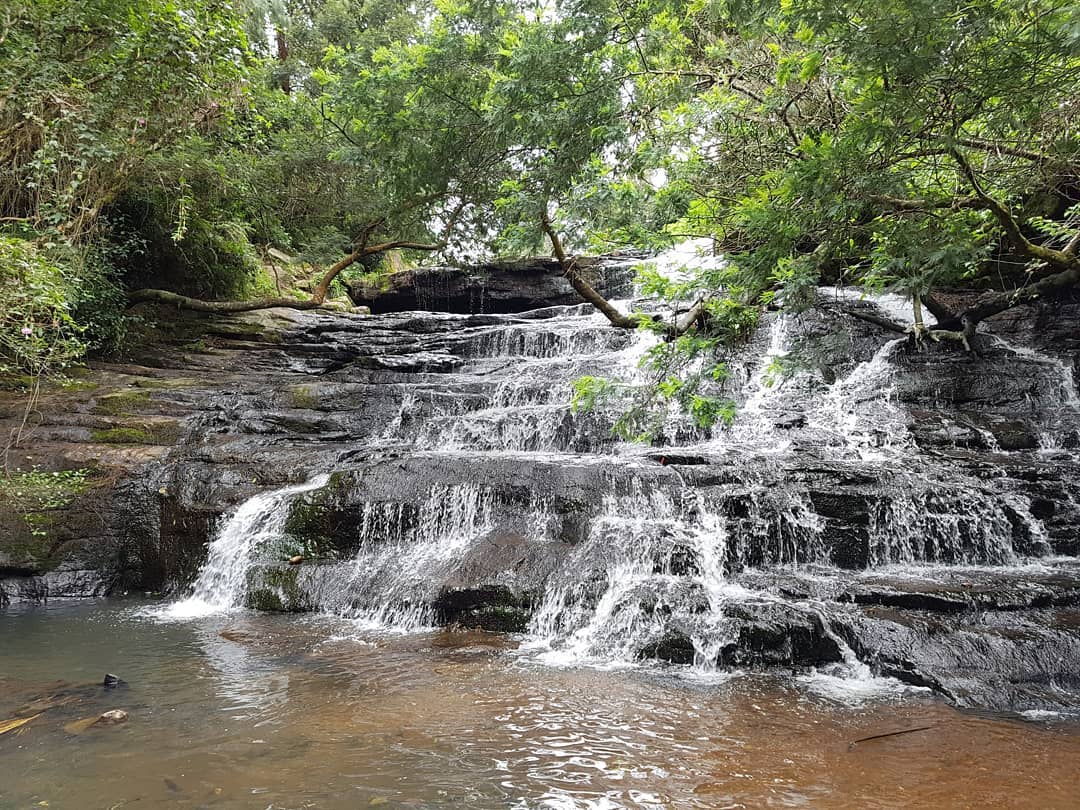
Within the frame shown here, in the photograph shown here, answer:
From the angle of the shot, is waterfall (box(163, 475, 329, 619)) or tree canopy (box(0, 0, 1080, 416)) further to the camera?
waterfall (box(163, 475, 329, 619))

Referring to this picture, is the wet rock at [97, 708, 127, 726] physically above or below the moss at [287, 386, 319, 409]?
below

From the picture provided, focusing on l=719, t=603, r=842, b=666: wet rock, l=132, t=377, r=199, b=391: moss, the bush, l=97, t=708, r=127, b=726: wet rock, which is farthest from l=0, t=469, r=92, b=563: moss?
l=719, t=603, r=842, b=666: wet rock

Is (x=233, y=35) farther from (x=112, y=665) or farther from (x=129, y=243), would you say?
(x=112, y=665)

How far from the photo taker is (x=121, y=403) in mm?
10156

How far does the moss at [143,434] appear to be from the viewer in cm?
946

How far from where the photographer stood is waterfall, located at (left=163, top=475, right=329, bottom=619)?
301 inches

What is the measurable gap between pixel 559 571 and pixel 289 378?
8.32m

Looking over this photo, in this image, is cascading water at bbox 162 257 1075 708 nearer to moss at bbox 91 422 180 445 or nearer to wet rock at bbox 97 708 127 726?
moss at bbox 91 422 180 445

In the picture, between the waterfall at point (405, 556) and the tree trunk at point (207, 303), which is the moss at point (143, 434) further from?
the waterfall at point (405, 556)

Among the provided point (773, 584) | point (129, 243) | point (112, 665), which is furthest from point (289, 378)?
point (773, 584)

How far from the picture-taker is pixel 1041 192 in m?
9.36

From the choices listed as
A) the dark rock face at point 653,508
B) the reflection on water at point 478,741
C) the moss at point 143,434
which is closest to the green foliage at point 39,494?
the dark rock face at point 653,508

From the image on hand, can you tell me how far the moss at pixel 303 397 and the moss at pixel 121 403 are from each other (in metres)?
2.28

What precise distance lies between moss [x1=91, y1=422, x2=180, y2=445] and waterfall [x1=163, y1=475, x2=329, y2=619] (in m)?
2.36
